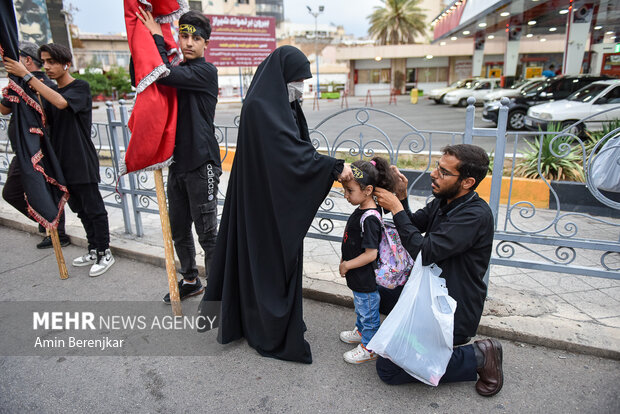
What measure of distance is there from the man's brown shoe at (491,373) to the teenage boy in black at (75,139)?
3356mm

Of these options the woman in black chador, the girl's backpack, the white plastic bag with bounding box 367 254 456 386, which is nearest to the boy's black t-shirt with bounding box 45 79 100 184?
the woman in black chador

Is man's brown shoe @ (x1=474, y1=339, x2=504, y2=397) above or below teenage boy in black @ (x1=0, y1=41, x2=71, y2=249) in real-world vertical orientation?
below

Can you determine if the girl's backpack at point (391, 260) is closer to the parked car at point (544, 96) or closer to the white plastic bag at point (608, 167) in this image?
the white plastic bag at point (608, 167)

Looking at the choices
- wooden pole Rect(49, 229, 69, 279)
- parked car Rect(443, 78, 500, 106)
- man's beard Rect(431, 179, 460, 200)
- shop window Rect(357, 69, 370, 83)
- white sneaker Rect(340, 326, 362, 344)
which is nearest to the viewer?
man's beard Rect(431, 179, 460, 200)

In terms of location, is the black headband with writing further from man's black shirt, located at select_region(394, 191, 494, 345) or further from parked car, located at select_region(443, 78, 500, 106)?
parked car, located at select_region(443, 78, 500, 106)

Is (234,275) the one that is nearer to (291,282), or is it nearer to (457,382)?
(291,282)

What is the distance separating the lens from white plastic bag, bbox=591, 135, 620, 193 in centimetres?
269

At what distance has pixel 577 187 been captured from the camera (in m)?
5.23

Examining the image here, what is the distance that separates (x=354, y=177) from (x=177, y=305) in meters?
1.72

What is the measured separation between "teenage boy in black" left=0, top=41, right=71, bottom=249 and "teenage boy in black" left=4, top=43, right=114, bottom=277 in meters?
0.22

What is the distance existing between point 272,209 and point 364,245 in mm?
574

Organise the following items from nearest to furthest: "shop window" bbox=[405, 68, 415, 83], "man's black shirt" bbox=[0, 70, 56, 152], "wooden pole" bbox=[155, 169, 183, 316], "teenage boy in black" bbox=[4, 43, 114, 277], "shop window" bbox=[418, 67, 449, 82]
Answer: "wooden pole" bbox=[155, 169, 183, 316], "teenage boy in black" bbox=[4, 43, 114, 277], "man's black shirt" bbox=[0, 70, 56, 152], "shop window" bbox=[418, 67, 449, 82], "shop window" bbox=[405, 68, 415, 83]

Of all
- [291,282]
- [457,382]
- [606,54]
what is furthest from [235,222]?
[606,54]

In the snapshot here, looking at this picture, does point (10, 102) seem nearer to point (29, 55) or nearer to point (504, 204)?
point (29, 55)
